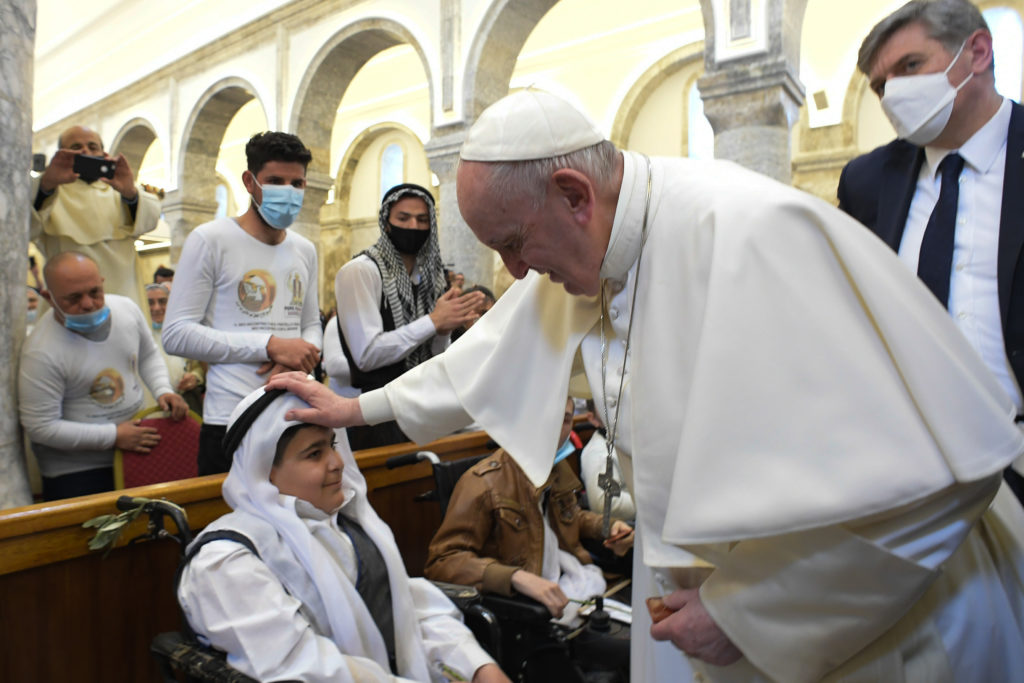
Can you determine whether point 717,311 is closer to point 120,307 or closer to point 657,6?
point 120,307

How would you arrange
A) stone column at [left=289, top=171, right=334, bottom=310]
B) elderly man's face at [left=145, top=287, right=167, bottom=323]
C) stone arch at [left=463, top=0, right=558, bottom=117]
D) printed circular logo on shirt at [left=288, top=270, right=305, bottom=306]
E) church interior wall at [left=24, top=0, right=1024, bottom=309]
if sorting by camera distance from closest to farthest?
printed circular logo on shirt at [left=288, top=270, right=305, bottom=306] → elderly man's face at [left=145, top=287, right=167, bottom=323] → stone arch at [left=463, top=0, right=558, bottom=117] → church interior wall at [left=24, top=0, right=1024, bottom=309] → stone column at [left=289, top=171, right=334, bottom=310]

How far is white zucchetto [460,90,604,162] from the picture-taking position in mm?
1205

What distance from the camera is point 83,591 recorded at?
193cm

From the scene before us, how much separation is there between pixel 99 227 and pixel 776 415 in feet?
10.9

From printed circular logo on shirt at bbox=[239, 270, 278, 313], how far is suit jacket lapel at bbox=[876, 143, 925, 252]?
2.14m

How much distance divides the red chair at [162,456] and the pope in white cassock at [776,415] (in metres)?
2.07

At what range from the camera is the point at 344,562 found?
1950 millimetres

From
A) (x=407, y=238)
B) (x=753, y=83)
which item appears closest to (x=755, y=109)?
(x=753, y=83)

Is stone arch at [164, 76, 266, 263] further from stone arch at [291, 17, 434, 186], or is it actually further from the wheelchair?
the wheelchair

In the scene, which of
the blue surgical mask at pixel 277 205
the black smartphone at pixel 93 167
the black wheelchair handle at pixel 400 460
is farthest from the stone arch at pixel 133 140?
the black wheelchair handle at pixel 400 460

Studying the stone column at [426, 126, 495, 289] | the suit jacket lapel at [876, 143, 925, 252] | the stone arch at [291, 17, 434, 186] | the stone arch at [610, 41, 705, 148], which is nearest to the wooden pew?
the suit jacket lapel at [876, 143, 925, 252]

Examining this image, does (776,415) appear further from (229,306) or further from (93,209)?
(93,209)

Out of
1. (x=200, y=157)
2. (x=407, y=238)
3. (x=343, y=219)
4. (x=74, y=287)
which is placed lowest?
(x=74, y=287)

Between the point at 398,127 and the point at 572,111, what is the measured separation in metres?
14.2
